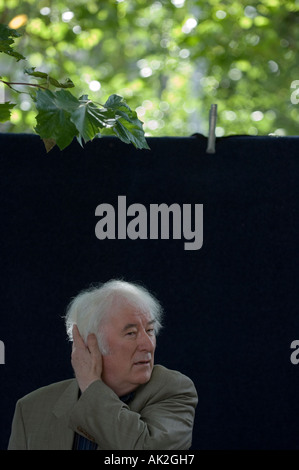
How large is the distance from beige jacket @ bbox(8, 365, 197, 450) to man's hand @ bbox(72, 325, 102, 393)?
4 centimetres

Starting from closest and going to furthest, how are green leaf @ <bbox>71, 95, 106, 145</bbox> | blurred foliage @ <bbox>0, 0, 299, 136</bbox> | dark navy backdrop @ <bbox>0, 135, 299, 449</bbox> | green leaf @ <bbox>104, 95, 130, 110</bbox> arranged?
green leaf @ <bbox>71, 95, 106, 145</bbox>, green leaf @ <bbox>104, 95, 130, 110</bbox>, dark navy backdrop @ <bbox>0, 135, 299, 449</bbox>, blurred foliage @ <bbox>0, 0, 299, 136</bbox>

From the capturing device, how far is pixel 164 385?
6.68 feet

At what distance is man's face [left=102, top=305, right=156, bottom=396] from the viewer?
6.51 feet

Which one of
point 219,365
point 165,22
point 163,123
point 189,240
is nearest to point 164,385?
point 219,365

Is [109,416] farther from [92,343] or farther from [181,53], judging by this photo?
[181,53]

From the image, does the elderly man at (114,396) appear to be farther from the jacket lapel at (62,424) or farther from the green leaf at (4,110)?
the green leaf at (4,110)

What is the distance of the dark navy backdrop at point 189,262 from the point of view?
7.67ft

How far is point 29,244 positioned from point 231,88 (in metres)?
5.06

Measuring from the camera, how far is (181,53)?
635 cm

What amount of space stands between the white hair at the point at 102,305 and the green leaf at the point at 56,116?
18.5 inches

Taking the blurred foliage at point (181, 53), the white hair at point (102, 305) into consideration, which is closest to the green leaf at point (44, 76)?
the white hair at point (102, 305)

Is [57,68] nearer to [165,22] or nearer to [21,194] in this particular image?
[165,22]

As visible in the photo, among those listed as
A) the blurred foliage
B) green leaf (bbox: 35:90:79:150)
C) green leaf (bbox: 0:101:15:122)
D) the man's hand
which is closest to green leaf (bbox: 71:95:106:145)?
green leaf (bbox: 35:90:79:150)

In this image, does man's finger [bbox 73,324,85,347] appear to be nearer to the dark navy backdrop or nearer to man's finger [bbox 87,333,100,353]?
man's finger [bbox 87,333,100,353]
